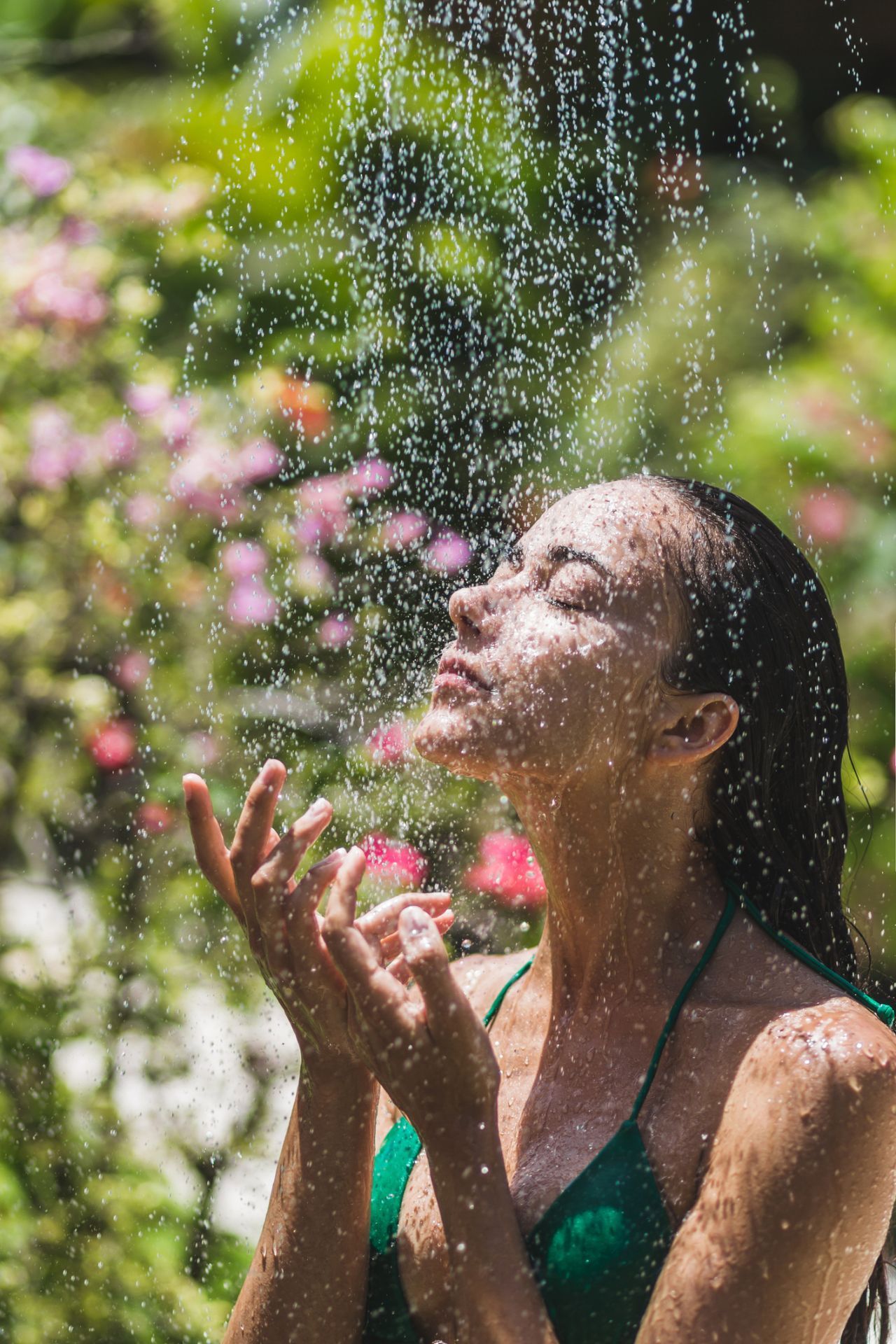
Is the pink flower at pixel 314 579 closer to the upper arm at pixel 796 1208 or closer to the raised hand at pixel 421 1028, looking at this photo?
the raised hand at pixel 421 1028

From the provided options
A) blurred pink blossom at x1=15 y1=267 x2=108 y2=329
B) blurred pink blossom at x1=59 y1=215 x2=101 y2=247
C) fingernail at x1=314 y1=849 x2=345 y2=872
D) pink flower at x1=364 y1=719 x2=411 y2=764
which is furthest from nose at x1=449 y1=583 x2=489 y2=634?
blurred pink blossom at x1=59 y1=215 x2=101 y2=247

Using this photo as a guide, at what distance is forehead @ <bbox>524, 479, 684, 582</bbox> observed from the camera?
1.85 m

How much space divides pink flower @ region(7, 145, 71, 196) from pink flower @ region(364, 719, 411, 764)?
2.42 m

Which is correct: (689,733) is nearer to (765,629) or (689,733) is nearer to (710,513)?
(765,629)

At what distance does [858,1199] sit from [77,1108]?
2.54 meters

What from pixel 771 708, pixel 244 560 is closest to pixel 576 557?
pixel 771 708

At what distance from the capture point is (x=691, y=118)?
5.59 metres

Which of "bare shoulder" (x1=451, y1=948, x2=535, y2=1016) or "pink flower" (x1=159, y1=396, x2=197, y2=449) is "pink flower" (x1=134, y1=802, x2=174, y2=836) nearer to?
"pink flower" (x1=159, y1=396, x2=197, y2=449)

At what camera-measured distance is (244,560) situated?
4328mm

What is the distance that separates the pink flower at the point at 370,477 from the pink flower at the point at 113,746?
103 cm

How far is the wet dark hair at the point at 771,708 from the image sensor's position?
6.08 feet

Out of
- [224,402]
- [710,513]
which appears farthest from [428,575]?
→ [710,513]

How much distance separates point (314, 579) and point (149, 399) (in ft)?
2.94

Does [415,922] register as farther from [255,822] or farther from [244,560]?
[244,560]
